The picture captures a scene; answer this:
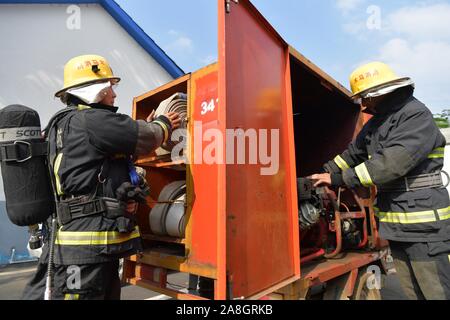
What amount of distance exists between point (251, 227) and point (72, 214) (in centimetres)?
116

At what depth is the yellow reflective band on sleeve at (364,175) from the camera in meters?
2.56

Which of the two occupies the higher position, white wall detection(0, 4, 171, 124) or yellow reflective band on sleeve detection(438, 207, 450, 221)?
white wall detection(0, 4, 171, 124)

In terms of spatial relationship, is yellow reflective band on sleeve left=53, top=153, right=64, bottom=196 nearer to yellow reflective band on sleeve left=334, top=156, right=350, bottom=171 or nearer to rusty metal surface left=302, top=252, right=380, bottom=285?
rusty metal surface left=302, top=252, right=380, bottom=285

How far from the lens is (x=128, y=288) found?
17.5 feet

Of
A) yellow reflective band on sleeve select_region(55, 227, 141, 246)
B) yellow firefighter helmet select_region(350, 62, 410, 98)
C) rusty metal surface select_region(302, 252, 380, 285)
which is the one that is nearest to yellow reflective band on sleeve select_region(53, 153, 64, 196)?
yellow reflective band on sleeve select_region(55, 227, 141, 246)

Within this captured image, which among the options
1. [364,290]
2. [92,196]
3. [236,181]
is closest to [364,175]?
[236,181]

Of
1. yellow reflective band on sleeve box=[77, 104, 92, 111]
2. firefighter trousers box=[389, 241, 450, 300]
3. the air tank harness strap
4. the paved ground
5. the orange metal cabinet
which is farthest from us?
the paved ground

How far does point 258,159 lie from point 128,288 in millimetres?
4235

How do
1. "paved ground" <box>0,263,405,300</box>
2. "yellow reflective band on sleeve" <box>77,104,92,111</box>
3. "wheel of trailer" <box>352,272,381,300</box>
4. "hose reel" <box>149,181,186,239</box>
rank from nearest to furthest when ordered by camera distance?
"yellow reflective band on sleeve" <box>77,104,92,111</box>
"hose reel" <box>149,181,186,239</box>
"wheel of trailer" <box>352,272,381,300</box>
"paved ground" <box>0,263,405,300</box>

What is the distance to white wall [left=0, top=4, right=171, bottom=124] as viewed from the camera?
22.0 ft

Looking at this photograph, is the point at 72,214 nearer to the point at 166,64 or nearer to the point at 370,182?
the point at 370,182

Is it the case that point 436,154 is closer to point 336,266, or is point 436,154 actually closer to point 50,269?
point 336,266

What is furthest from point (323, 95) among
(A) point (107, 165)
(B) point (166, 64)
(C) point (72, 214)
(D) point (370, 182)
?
(B) point (166, 64)

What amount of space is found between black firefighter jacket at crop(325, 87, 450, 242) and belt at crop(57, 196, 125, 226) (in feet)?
6.30
